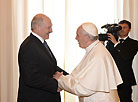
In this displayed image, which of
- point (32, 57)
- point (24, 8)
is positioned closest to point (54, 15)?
point (24, 8)

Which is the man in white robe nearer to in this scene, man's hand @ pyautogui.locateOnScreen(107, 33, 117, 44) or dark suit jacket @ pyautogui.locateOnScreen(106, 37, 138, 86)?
man's hand @ pyautogui.locateOnScreen(107, 33, 117, 44)

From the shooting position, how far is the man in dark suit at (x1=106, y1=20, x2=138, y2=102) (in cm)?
371

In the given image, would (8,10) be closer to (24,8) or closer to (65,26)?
(24,8)

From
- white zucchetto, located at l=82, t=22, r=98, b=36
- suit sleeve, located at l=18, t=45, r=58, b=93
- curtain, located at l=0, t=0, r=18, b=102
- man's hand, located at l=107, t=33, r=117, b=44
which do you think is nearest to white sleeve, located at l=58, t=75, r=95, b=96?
suit sleeve, located at l=18, t=45, r=58, b=93

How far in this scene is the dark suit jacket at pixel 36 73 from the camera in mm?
2623

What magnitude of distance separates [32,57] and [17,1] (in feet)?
5.41

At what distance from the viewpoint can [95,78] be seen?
241cm

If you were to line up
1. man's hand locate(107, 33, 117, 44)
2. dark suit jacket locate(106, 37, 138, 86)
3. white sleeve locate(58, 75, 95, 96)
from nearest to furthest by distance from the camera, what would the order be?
white sleeve locate(58, 75, 95, 96)
man's hand locate(107, 33, 117, 44)
dark suit jacket locate(106, 37, 138, 86)

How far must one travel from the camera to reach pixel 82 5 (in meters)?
4.32

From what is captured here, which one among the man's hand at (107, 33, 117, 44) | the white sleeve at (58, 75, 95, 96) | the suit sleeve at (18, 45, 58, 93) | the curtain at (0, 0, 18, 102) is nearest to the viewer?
the white sleeve at (58, 75, 95, 96)

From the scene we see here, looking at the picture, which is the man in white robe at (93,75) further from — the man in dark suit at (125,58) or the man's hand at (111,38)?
the man in dark suit at (125,58)

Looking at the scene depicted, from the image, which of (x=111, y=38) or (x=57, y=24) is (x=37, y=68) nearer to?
(x=111, y=38)

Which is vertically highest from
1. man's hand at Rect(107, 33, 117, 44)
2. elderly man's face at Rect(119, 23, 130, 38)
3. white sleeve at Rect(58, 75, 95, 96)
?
elderly man's face at Rect(119, 23, 130, 38)

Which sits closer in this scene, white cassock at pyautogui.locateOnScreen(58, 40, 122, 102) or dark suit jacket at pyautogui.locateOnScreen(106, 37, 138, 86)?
white cassock at pyautogui.locateOnScreen(58, 40, 122, 102)
